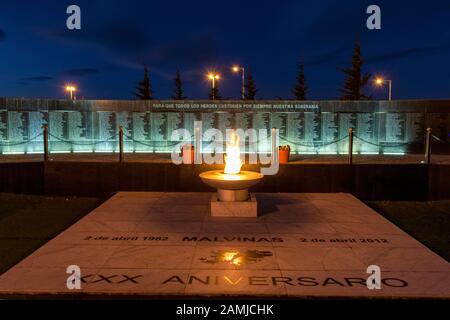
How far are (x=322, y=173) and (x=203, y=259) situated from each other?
7399mm

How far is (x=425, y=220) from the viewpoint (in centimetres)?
1004

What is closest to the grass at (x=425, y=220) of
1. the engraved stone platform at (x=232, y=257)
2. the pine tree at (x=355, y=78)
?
the engraved stone platform at (x=232, y=257)

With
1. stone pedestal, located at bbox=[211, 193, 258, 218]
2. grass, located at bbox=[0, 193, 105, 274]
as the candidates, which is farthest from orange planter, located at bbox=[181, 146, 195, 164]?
stone pedestal, located at bbox=[211, 193, 258, 218]

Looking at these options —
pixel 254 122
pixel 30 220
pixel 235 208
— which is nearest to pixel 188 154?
pixel 254 122

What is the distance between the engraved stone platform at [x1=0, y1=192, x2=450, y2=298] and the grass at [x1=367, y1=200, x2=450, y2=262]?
0.43 meters

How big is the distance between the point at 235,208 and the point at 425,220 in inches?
172

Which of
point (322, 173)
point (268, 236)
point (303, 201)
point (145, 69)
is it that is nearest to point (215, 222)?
point (268, 236)

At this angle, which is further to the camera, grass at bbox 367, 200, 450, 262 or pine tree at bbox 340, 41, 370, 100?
pine tree at bbox 340, 41, 370, 100

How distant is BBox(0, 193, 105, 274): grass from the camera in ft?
24.3

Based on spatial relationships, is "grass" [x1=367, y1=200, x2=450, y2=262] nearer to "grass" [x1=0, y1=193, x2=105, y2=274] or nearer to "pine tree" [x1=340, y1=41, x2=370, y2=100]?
"grass" [x1=0, y1=193, x2=105, y2=274]

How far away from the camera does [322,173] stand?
13.3 m

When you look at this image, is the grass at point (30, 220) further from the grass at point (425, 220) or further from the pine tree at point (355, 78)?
the pine tree at point (355, 78)
